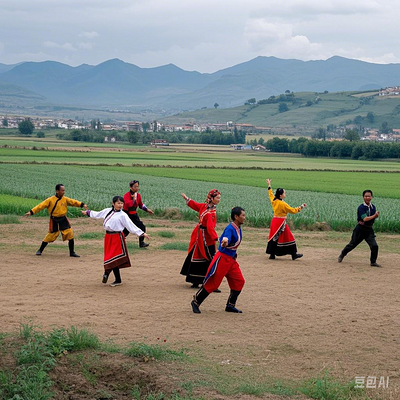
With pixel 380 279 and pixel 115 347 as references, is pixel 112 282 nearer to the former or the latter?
pixel 115 347

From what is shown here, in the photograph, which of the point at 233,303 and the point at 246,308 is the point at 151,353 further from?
the point at 246,308

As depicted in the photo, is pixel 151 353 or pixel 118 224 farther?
pixel 118 224

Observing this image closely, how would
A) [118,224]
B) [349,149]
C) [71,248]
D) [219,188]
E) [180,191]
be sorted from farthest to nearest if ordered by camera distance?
[349,149] → [219,188] → [180,191] → [71,248] → [118,224]

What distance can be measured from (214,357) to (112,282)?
499 centimetres

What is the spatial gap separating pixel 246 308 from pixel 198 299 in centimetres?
106

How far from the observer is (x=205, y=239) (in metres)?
12.5

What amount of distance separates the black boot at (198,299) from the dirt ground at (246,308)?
0.15m

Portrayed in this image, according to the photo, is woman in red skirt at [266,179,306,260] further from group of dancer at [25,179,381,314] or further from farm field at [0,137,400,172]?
farm field at [0,137,400,172]

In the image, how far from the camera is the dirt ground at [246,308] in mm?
8664

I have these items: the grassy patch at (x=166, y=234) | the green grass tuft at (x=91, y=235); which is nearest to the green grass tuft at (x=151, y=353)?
the green grass tuft at (x=91, y=235)

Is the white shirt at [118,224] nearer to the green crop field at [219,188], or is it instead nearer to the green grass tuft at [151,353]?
the green grass tuft at [151,353]

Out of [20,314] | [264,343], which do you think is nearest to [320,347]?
[264,343]

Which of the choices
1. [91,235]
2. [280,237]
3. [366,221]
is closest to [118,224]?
[280,237]

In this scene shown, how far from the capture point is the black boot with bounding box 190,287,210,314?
1067 centimetres
